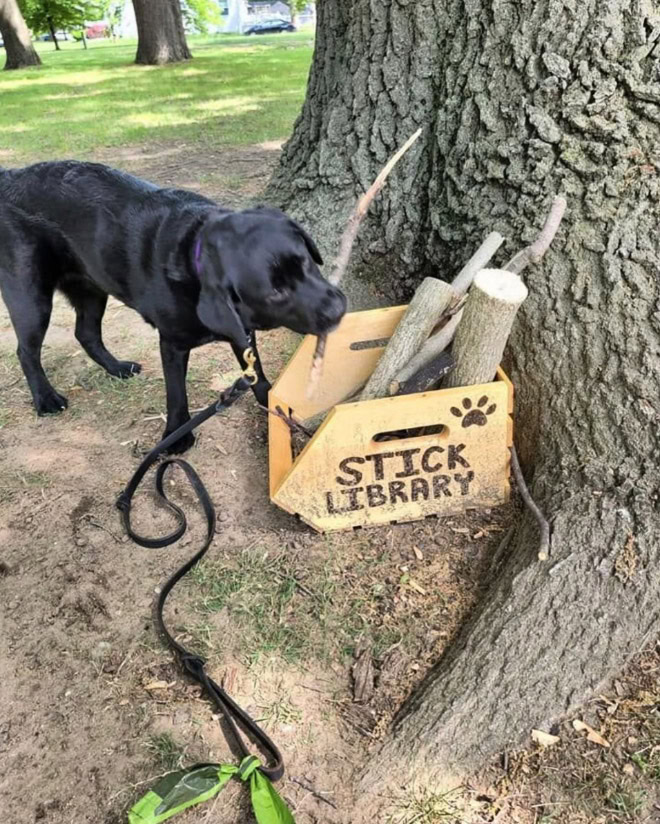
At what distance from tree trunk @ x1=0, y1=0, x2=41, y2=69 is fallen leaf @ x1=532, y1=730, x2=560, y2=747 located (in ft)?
77.3

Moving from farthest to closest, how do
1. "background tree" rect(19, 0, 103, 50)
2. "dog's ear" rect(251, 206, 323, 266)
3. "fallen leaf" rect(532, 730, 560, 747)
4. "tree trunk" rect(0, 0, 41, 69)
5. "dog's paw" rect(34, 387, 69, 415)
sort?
"background tree" rect(19, 0, 103, 50) < "tree trunk" rect(0, 0, 41, 69) < "dog's paw" rect(34, 387, 69, 415) < "dog's ear" rect(251, 206, 323, 266) < "fallen leaf" rect(532, 730, 560, 747)

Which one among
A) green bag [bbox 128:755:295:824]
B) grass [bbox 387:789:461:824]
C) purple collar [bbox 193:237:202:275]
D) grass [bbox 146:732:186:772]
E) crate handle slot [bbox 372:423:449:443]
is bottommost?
grass [bbox 146:732:186:772]

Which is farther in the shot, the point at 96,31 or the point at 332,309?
the point at 96,31

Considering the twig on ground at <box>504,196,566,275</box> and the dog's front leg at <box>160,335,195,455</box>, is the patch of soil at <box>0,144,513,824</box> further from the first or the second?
the twig on ground at <box>504,196,566,275</box>

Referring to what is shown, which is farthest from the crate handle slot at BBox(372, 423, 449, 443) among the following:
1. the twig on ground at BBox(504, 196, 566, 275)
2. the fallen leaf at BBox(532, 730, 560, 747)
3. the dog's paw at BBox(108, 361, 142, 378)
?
the dog's paw at BBox(108, 361, 142, 378)

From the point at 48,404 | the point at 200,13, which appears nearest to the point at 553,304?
the point at 48,404

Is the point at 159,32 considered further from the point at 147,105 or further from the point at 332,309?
the point at 332,309

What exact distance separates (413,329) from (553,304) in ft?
1.69

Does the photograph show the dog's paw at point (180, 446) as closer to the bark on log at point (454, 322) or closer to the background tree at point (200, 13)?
the bark on log at point (454, 322)

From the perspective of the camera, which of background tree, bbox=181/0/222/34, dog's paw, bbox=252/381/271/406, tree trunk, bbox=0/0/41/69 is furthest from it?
background tree, bbox=181/0/222/34

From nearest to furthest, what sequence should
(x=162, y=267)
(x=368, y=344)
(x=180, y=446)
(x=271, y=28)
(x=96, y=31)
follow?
(x=162, y=267), (x=368, y=344), (x=180, y=446), (x=271, y=28), (x=96, y=31)

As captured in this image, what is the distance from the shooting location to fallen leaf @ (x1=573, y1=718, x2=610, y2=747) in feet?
6.17

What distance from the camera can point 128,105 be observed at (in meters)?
12.3

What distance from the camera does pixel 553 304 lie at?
98.6 inches
